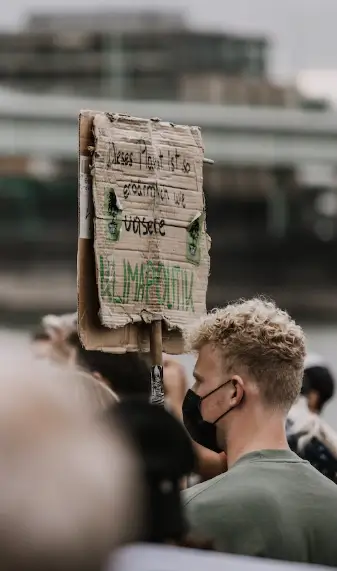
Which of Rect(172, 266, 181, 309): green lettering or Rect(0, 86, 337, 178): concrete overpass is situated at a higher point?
Rect(0, 86, 337, 178): concrete overpass

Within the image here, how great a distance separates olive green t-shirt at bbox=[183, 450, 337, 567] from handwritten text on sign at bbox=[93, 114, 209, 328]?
727 millimetres

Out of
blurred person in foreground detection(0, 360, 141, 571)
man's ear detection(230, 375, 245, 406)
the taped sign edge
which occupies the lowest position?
blurred person in foreground detection(0, 360, 141, 571)

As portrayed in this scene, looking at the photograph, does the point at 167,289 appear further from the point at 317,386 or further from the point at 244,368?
the point at 317,386

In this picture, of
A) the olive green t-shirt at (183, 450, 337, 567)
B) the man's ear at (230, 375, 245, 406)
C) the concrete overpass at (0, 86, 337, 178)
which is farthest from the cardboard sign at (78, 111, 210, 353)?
the concrete overpass at (0, 86, 337, 178)

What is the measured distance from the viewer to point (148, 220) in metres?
3.96

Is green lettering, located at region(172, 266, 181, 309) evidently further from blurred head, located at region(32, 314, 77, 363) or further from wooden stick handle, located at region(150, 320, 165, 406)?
blurred head, located at region(32, 314, 77, 363)

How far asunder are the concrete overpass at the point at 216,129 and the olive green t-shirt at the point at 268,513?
34.0m

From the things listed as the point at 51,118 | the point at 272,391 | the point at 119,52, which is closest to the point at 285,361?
the point at 272,391

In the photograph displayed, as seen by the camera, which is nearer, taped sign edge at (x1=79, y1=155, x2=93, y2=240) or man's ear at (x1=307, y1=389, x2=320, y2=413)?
taped sign edge at (x1=79, y1=155, x2=93, y2=240)

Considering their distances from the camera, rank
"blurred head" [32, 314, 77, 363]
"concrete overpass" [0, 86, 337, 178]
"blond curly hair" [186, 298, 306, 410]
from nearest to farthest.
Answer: "blond curly hair" [186, 298, 306, 410] < "blurred head" [32, 314, 77, 363] < "concrete overpass" [0, 86, 337, 178]

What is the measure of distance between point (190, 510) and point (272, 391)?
361 mm

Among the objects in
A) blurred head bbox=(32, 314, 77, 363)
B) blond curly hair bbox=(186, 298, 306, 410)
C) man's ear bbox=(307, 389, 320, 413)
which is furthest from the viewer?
man's ear bbox=(307, 389, 320, 413)

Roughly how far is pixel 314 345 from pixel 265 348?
3436 centimetres

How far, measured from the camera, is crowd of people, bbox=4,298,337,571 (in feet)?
5.25
